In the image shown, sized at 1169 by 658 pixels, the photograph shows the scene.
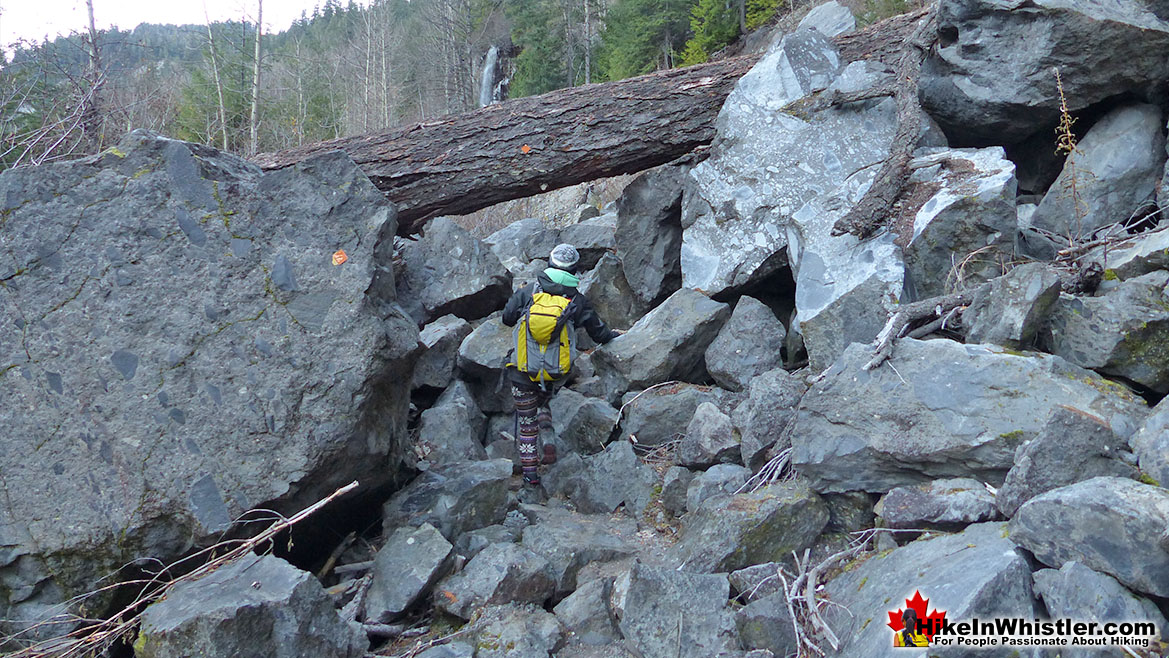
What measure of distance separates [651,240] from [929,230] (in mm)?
2518

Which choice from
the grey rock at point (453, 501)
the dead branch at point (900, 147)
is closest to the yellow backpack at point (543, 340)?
the grey rock at point (453, 501)

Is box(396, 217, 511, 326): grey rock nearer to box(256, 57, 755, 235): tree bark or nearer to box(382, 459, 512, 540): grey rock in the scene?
box(256, 57, 755, 235): tree bark

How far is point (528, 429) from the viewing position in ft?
16.9

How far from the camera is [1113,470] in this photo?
8.80 feet

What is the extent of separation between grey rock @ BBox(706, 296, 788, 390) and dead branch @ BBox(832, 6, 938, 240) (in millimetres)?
828

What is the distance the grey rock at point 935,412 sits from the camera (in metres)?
3.08

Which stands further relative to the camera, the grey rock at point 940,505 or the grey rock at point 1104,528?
the grey rock at point 940,505

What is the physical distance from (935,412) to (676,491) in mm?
1535

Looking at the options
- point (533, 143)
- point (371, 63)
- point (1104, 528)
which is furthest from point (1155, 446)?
point (371, 63)

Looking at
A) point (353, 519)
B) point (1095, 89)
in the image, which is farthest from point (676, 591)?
point (1095, 89)

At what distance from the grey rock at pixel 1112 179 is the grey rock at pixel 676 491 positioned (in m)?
2.76

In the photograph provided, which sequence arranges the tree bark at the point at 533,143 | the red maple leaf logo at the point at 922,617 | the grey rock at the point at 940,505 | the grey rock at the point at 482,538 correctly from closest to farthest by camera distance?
the red maple leaf logo at the point at 922,617
the grey rock at the point at 940,505
the grey rock at the point at 482,538
the tree bark at the point at 533,143

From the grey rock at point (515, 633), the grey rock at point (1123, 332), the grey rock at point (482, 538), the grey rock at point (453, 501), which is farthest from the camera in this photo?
the grey rock at point (453, 501)

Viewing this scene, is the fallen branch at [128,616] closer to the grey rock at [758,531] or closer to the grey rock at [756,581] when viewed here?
the grey rock at [758,531]
